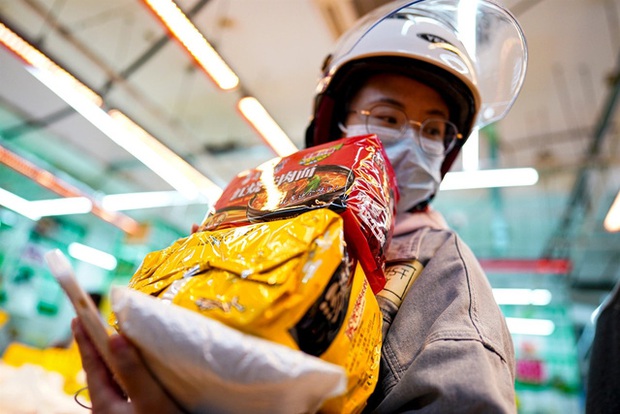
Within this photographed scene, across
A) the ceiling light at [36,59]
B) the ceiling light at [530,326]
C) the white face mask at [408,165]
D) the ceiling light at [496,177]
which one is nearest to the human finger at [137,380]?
the white face mask at [408,165]

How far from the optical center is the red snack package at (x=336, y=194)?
0.81 metres

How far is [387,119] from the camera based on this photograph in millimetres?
1361

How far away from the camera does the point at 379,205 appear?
89cm

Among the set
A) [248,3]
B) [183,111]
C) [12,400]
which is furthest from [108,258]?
[12,400]

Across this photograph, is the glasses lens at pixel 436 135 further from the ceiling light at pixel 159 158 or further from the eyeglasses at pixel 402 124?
the ceiling light at pixel 159 158

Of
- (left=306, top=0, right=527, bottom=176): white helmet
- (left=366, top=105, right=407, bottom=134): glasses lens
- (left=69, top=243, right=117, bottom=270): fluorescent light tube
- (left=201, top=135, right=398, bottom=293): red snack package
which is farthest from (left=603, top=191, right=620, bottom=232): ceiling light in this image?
(left=69, top=243, right=117, bottom=270): fluorescent light tube

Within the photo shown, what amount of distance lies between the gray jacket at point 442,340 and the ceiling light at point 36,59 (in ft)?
11.2

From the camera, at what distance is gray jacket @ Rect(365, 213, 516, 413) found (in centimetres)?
71

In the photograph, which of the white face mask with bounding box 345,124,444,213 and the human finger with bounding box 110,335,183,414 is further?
the white face mask with bounding box 345,124,444,213

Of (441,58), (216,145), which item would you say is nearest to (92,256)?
(216,145)

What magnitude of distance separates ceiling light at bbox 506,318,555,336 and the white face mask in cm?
1015

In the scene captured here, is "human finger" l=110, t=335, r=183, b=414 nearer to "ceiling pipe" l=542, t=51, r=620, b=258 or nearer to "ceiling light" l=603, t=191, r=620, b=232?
"ceiling light" l=603, t=191, r=620, b=232

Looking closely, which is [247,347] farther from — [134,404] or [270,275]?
[134,404]

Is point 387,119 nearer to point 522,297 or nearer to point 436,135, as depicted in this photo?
point 436,135
